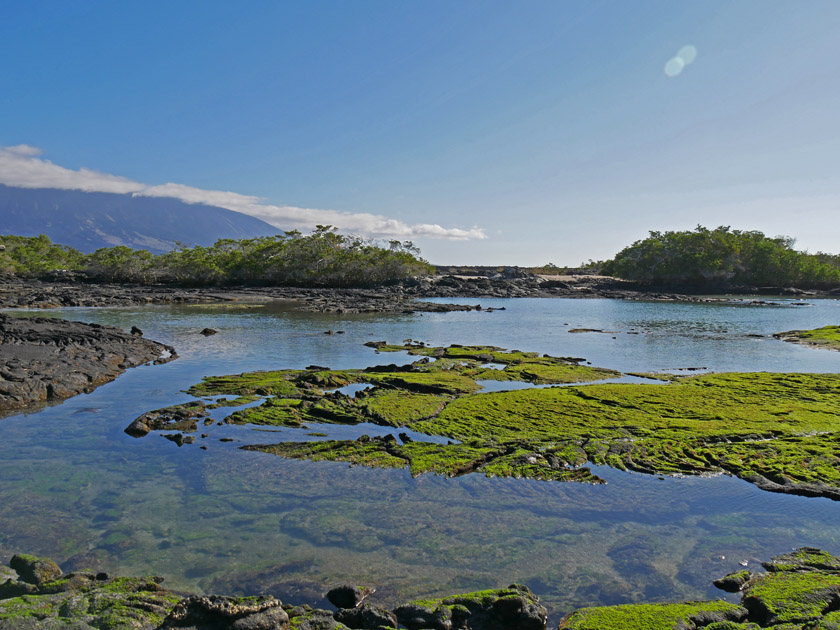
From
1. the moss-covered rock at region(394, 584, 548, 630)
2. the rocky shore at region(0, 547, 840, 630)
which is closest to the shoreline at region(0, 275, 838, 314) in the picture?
the rocky shore at region(0, 547, 840, 630)

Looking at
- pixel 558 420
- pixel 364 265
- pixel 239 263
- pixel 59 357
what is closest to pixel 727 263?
pixel 364 265

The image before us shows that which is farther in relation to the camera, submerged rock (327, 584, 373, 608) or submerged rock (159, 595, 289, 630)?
submerged rock (327, 584, 373, 608)

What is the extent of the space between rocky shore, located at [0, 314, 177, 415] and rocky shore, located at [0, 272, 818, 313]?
103 ft

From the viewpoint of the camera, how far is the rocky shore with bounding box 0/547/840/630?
5539mm

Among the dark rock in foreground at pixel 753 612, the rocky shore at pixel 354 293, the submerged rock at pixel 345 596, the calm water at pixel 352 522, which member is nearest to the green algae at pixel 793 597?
the dark rock in foreground at pixel 753 612

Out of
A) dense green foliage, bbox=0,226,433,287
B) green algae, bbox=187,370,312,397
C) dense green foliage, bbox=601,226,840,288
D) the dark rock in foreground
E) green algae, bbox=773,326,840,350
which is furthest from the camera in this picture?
dense green foliage, bbox=601,226,840,288

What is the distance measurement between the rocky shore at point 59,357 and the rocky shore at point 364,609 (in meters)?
12.8

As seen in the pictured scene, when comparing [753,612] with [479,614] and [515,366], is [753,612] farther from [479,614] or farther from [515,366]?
[515,366]

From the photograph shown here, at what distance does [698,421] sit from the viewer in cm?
1487

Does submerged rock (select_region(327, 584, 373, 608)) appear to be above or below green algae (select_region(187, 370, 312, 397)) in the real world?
below

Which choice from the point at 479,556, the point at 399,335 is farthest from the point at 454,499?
the point at 399,335

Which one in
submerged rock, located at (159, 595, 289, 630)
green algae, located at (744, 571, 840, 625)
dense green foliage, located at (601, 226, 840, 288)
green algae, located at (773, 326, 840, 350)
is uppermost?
dense green foliage, located at (601, 226, 840, 288)

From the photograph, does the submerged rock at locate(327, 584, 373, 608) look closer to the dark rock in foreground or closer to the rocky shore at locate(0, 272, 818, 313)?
the dark rock in foreground

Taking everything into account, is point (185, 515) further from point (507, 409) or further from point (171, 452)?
point (507, 409)
